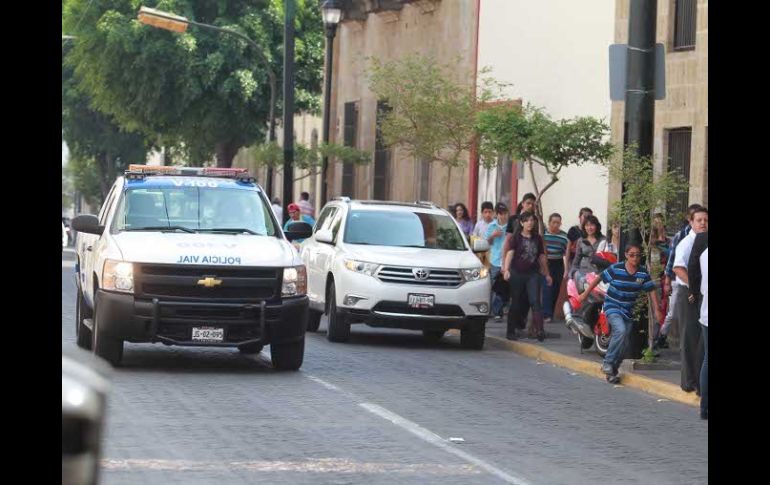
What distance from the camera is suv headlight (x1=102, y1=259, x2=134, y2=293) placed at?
15.5 metres

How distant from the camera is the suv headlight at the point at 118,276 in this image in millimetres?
15508

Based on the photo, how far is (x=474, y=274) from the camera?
20.8 m

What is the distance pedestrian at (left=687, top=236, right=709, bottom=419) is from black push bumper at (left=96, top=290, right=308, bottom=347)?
3719mm

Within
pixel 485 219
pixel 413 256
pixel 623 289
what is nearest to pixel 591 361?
pixel 623 289

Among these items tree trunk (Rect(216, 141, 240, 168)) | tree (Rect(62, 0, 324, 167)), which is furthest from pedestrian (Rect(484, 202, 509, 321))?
tree trunk (Rect(216, 141, 240, 168))

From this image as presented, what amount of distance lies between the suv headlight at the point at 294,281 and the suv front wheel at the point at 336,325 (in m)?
4.54

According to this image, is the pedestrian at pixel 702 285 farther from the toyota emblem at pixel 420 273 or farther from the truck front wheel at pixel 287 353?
the toyota emblem at pixel 420 273

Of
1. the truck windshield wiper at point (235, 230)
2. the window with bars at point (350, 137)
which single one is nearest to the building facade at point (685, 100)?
the truck windshield wiper at point (235, 230)

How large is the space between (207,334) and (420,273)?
532 centimetres

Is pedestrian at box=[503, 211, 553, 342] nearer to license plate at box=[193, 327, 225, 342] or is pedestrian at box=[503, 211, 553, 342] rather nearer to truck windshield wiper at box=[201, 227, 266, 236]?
truck windshield wiper at box=[201, 227, 266, 236]
